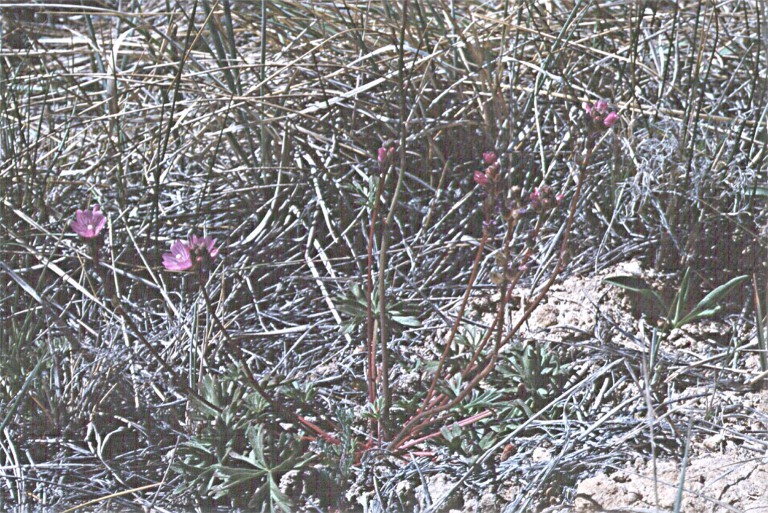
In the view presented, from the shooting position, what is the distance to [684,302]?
5.19 ft

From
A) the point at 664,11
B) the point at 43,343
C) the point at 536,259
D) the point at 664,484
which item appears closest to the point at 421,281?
the point at 536,259

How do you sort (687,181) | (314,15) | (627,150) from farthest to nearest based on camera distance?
(314,15)
(627,150)
(687,181)

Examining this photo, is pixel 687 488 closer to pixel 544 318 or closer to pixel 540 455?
pixel 540 455

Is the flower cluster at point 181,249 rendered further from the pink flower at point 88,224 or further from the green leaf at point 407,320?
the green leaf at point 407,320

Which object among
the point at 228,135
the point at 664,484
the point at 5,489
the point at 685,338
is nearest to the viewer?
the point at 664,484

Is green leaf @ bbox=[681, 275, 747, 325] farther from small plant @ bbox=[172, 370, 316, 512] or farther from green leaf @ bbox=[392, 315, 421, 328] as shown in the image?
small plant @ bbox=[172, 370, 316, 512]

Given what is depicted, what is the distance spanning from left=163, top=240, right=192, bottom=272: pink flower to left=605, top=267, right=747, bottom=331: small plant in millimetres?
878

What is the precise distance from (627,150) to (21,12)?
6.42 feet

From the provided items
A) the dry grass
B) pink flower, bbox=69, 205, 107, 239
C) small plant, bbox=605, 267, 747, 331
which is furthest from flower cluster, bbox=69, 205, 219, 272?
small plant, bbox=605, 267, 747, 331

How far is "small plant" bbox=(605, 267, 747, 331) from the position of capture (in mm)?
1568

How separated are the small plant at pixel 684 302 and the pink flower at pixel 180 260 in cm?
88

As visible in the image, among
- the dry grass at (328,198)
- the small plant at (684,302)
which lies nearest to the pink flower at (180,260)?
the dry grass at (328,198)

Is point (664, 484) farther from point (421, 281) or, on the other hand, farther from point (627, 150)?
point (627, 150)

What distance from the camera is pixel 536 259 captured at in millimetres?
1732
